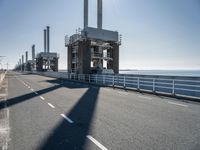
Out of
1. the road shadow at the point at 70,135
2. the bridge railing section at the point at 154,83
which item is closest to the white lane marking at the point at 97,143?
the road shadow at the point at 70,135

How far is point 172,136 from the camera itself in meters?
5.33

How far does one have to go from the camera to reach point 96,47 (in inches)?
1534

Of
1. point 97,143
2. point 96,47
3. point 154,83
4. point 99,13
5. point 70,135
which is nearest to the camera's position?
point 97,143

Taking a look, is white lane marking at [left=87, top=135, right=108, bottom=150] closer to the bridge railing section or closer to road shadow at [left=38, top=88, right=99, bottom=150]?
road shadow at [left=38, top=88, right=99, bottom=150]

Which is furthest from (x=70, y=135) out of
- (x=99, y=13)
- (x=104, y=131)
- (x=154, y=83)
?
(x=99, y=13)

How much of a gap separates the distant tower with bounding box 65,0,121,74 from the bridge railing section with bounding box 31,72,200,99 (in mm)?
2839

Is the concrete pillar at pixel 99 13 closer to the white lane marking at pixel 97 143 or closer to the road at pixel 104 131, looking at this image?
the road at pixel 104 131

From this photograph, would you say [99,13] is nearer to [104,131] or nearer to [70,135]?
[104,131]

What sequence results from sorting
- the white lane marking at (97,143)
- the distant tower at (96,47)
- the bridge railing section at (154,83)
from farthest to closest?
the distant tower at (96,47), the bridge railing section at (154,83), the white lane marking at (97,143)

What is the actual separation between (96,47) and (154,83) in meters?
24.3

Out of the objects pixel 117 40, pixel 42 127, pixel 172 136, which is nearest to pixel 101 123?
pixel 42 127

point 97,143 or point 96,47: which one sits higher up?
point 96,47

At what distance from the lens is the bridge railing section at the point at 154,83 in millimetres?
13938

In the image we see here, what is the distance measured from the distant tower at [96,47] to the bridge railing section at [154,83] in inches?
112
